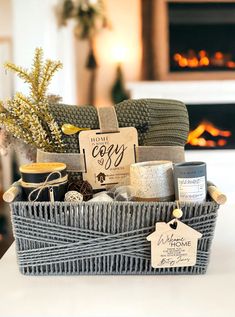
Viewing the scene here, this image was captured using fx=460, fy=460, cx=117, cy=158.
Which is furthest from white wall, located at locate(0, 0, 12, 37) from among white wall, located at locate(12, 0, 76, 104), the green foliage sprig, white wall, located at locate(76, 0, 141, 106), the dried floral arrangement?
the dried floral arrangement

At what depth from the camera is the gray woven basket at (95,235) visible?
80cm

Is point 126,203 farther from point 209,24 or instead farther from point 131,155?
point 209,24

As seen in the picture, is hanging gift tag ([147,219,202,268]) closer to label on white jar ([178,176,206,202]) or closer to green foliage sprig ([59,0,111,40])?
label on white jar ([178,176,206,202])

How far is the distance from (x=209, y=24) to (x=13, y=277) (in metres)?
3.41

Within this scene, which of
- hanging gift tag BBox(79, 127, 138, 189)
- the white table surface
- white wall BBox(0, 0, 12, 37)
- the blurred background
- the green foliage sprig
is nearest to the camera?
the white table surface

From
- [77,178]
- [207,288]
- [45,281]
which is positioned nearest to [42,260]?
[45,281]

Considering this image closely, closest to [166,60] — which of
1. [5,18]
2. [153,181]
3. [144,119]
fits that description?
[5,18]

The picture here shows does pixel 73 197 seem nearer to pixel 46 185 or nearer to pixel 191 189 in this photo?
pixel 46 185

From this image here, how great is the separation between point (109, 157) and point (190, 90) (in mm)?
2998

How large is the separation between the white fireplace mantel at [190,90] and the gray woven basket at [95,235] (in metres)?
3.07

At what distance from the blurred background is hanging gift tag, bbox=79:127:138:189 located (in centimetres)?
276

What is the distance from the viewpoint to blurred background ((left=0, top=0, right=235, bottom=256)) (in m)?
3.76

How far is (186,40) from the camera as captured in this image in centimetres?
385

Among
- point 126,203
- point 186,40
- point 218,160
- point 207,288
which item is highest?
point 186,40
